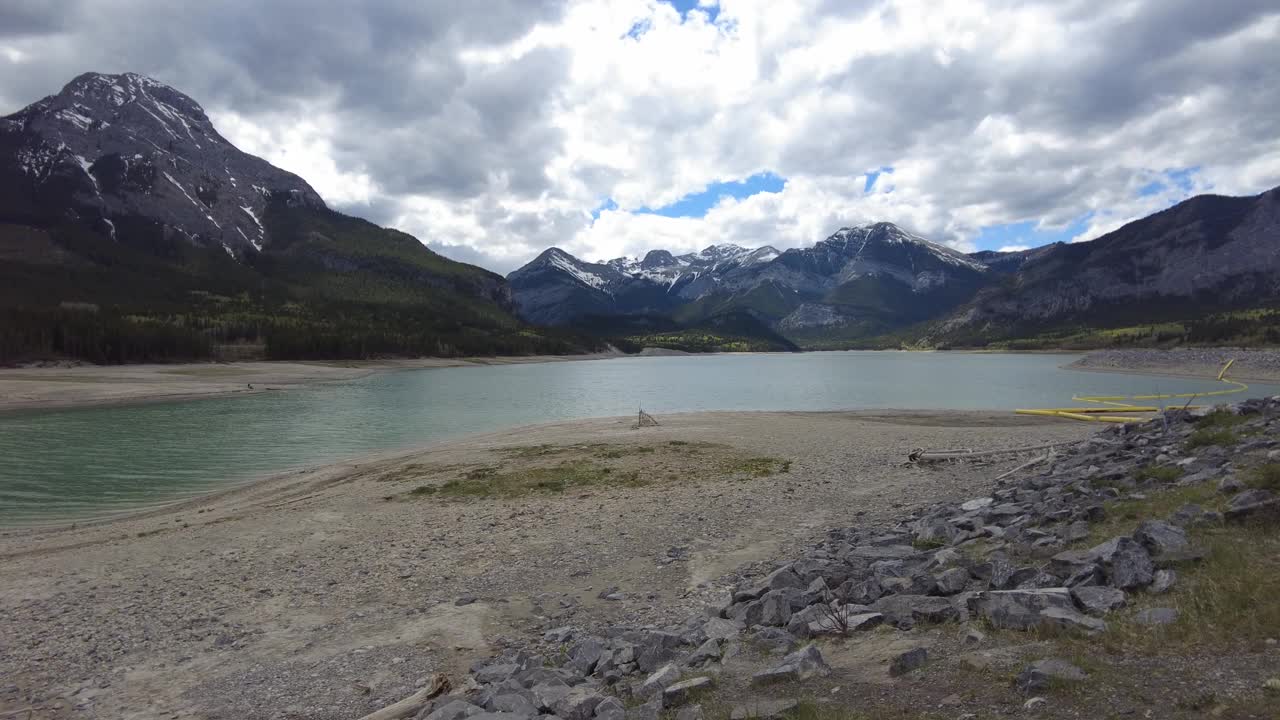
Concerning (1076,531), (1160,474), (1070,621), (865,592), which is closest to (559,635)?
(865,592)

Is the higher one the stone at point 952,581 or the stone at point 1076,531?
the stone at point 1076,531

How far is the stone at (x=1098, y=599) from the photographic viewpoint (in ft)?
24.9

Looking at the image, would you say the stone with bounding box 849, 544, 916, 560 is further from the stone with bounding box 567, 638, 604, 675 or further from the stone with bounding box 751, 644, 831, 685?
the stone with bounding box 567, 638, 604, 675

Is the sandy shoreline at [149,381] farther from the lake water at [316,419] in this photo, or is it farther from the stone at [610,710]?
the stone at [610,710]

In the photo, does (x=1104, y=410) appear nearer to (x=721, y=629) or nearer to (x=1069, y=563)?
(x=1069, y=563)

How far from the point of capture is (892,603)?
8.86 metres

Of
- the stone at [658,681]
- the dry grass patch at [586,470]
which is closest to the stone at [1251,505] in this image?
the stone at [658,681]

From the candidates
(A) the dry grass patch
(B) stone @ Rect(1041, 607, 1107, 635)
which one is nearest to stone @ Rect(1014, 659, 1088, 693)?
(B) stone @ Rect(1041, 607, 1107, 635)

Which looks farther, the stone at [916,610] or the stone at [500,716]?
the stone at [916,610]

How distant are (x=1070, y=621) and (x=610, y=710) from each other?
17.7ft

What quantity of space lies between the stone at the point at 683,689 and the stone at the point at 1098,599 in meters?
4.69

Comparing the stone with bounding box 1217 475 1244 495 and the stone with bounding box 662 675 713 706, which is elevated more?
the stone with bounding box 1217 475 1244 495

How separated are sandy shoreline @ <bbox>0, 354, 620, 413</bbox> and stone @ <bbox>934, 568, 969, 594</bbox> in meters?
83.3

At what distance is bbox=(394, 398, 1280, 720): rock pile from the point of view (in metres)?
7.50
